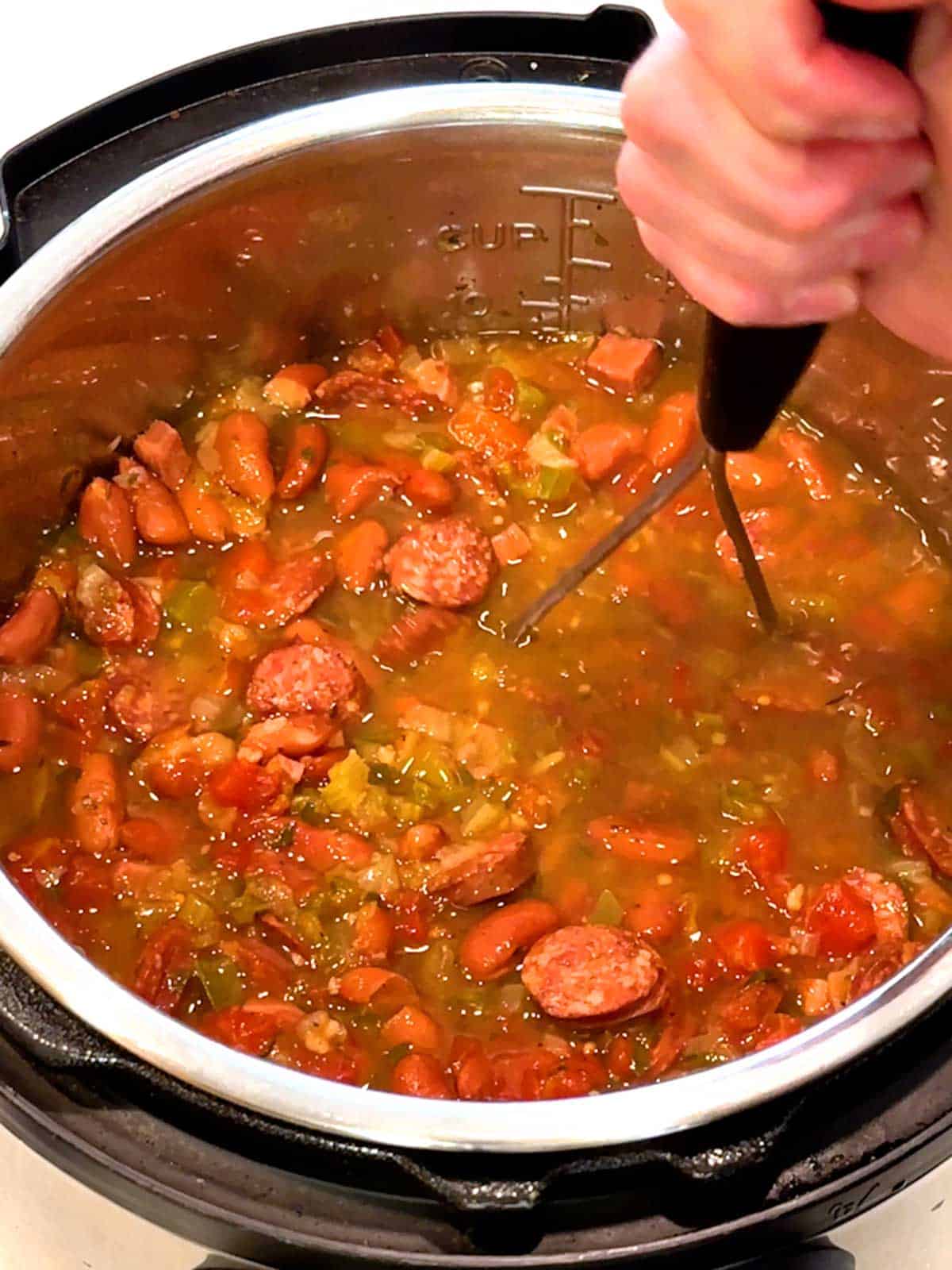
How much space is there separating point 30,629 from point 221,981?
442 millimetres

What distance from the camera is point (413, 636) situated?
1492mm

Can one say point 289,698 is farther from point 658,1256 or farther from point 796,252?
point 796,252

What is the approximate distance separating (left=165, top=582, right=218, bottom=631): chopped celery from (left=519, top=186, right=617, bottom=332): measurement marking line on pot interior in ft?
1.85

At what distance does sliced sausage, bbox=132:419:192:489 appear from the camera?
1562 mm

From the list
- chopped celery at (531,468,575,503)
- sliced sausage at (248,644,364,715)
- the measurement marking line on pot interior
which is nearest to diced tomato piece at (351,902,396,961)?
sliced sausage at (248,644,364,715)

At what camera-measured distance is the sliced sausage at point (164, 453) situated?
1562 millimetres

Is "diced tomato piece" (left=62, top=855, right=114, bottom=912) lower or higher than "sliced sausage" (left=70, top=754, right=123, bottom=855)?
lower

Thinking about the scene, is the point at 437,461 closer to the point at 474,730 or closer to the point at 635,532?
the point at 635,532

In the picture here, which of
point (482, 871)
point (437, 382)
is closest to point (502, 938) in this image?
point (482, 871)

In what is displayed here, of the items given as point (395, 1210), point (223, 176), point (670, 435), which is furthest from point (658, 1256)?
point (223, 176)

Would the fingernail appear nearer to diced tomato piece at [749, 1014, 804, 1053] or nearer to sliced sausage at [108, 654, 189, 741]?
diced tomato piece at [749, 1014, 804, 1053]

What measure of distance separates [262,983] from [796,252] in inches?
34.8

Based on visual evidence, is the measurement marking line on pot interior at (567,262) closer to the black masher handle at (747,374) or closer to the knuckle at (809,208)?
the black masher handle at (747,374)

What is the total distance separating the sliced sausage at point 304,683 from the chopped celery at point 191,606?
A: 0.37 feet
